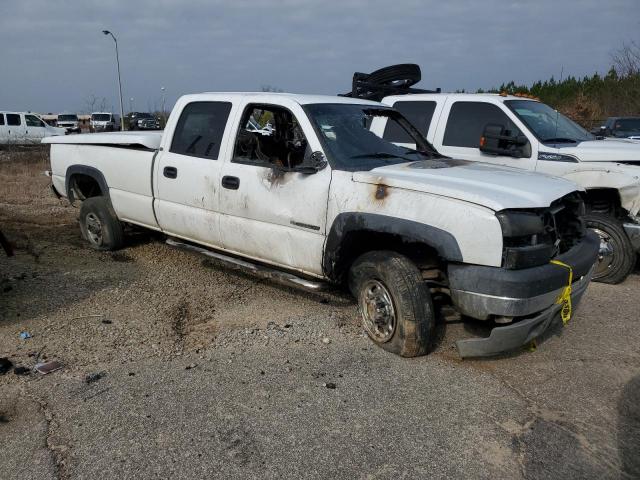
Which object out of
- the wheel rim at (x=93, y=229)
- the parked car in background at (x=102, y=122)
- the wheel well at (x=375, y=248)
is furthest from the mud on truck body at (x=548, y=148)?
the parked car in background at (x=102, y=122)

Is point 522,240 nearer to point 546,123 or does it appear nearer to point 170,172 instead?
point 170,172

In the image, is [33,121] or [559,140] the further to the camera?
[33,121]

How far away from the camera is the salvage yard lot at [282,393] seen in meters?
2.96

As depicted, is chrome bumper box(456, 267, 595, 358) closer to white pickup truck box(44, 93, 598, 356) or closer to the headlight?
white pickup truck box(44, 93, 598, 356)

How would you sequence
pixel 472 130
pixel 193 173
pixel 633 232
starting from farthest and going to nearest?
pixel 472 130 → pixel 633 232 → pixel 193 173

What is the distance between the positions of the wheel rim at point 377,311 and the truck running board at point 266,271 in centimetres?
41

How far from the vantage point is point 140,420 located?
3.30m

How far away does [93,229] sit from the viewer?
22.9ft

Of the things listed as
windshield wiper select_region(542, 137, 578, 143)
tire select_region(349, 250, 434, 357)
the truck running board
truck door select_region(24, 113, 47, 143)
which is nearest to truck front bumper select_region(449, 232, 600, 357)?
tire select_region(349, 250, 434, 357)

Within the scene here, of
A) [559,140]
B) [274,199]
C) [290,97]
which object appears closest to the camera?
[274,199]

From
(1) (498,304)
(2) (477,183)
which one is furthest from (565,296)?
(2) (477,183)

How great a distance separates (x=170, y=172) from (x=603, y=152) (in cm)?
466

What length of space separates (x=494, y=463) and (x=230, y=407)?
1577 mm

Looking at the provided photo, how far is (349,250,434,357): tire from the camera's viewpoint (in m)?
3.91
